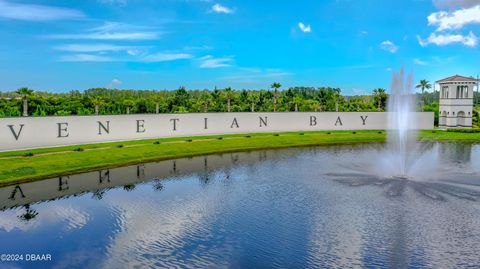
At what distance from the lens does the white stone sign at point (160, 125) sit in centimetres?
3768

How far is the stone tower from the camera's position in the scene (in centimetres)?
6450

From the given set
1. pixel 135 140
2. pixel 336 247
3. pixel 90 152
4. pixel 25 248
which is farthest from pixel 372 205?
pixel 135 140

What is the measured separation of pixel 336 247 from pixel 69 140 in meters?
33.8

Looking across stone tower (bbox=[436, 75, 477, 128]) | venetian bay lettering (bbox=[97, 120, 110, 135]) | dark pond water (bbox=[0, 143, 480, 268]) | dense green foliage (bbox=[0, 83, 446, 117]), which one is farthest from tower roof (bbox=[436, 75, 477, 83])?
venetian bay lettering (bbox=[97, 120, 110, 135])

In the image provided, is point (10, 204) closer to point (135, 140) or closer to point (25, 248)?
point (25, 248)

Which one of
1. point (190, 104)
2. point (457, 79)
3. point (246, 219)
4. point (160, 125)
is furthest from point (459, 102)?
point (246, 219)

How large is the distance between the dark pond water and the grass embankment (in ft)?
8.12

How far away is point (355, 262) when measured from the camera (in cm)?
1320

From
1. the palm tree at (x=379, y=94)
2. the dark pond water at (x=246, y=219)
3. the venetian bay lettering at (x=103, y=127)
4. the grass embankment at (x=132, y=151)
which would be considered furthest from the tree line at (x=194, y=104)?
the dark pond water at (x=246, y=219)

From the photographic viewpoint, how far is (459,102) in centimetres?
6469

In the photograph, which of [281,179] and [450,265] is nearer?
[450,265]

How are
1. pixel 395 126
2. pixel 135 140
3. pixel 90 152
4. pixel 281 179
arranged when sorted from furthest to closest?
pixel 395 126, pixel 135 140, pixel 90 152, pixel 281 179

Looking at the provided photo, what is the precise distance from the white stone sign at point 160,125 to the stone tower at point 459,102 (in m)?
5.06

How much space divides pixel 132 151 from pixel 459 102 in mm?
53389
